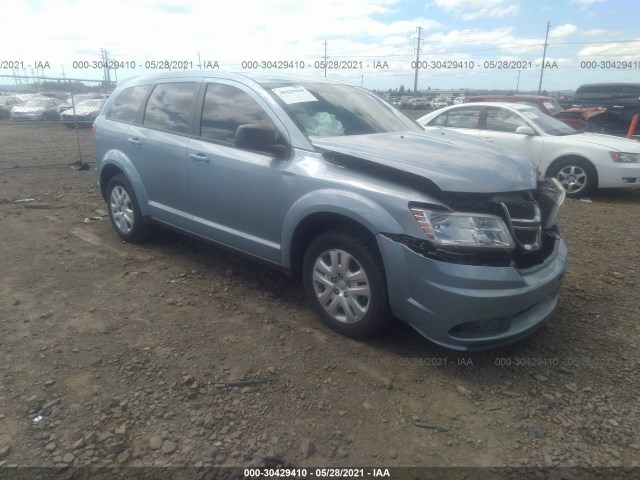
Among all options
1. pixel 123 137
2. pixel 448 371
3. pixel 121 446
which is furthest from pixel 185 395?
pixel 123 137

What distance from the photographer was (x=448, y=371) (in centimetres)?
301

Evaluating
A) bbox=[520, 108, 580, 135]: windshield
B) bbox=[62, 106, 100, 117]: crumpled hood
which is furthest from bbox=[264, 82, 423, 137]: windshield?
bbox=[62, 106, 100, 117]: crumpled hood

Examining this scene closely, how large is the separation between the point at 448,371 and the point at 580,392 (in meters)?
0.75

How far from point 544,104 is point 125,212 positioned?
1118cm

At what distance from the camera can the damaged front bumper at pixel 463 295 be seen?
2713 millimetres

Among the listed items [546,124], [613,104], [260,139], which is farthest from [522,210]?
[613,104]

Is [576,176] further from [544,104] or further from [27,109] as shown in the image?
[27,109]

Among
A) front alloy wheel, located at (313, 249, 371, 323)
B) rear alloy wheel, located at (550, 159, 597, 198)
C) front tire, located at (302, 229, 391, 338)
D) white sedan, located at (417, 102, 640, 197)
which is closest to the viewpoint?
front tire, located at (302, 229, 391, 338)

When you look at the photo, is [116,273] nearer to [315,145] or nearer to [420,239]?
[315,145]

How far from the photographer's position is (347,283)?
3.21 meters

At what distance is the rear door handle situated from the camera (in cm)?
402

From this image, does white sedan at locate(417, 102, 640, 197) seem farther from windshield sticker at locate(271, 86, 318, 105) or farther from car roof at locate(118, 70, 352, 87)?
windshield sticker at locate(271, 86, 318, 105)

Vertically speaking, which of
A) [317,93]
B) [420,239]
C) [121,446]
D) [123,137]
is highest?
[317,93]

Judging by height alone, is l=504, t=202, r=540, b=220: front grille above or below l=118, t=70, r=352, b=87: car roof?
below
